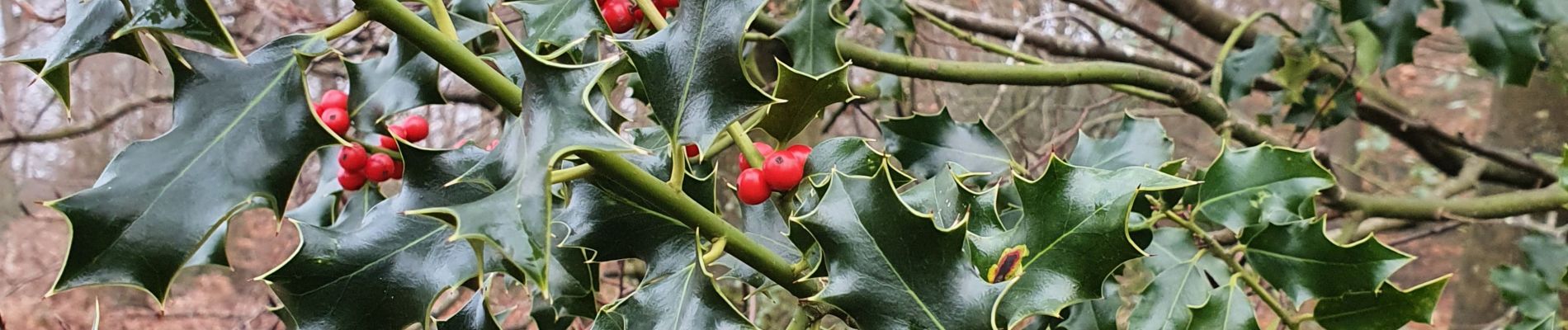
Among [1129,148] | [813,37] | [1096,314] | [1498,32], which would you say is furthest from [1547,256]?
[813,37]

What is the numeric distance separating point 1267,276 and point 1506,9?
0.66 m

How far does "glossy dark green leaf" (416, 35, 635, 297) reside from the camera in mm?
366

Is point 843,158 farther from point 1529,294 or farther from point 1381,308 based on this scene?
point 1529,294

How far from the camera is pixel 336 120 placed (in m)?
0.71

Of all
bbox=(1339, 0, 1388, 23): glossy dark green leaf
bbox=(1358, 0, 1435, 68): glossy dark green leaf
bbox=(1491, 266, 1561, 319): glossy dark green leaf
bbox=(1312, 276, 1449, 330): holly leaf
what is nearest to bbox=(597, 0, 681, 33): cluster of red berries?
bbox=(1312, 276, 1449, 330): holly leaf

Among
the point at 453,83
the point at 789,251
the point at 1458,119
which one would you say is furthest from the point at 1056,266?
the point at 1458,119

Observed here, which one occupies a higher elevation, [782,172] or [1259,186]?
[782,172]

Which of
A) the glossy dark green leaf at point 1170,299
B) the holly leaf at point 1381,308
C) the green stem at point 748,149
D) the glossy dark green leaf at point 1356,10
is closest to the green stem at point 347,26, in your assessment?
the green stem at point 748,149

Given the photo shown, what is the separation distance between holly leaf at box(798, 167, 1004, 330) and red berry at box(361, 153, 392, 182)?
1.37ft

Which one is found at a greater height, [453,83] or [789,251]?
[789,251]

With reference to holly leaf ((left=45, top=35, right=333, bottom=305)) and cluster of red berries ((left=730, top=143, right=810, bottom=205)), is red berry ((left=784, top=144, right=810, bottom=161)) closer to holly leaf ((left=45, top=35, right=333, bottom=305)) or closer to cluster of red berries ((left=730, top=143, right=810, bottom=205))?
cluster of red berries ((left=730, top=143, right=810, bottom=205))

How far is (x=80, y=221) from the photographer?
438 millimetres

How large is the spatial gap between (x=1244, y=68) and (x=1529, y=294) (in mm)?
484

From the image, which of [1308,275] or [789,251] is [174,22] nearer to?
[789,251]
